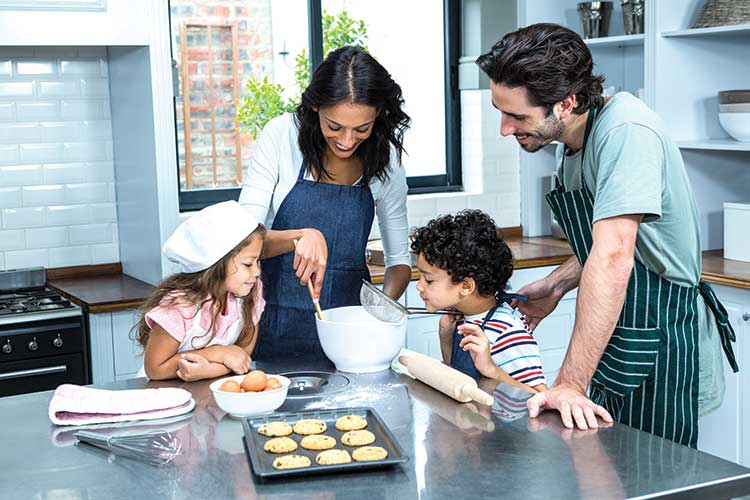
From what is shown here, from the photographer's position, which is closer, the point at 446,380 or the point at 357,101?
the point at 446,380

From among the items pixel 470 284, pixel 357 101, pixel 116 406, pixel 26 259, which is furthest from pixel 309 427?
pixel 26 259

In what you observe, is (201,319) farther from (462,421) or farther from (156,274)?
(156,274)

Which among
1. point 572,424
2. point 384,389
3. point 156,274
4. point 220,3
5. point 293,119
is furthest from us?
point 220,3

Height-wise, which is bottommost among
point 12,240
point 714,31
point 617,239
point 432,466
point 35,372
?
point 35,372

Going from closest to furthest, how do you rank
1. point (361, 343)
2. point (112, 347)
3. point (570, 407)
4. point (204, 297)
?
1. point (570, 407)
2. point (361, 343)
3. point (204, 297)
4. point (112, 347)

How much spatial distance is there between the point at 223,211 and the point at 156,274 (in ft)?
5.68

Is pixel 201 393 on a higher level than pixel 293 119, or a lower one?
lower

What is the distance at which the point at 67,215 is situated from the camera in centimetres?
432

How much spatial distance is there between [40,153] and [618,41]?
258cm

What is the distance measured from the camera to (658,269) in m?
2.27

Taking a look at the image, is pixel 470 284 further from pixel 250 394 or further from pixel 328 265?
pixel 250 394

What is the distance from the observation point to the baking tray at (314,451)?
63.4 inches

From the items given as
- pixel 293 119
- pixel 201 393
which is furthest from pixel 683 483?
pixel 293 119

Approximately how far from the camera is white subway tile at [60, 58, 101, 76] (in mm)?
4238
